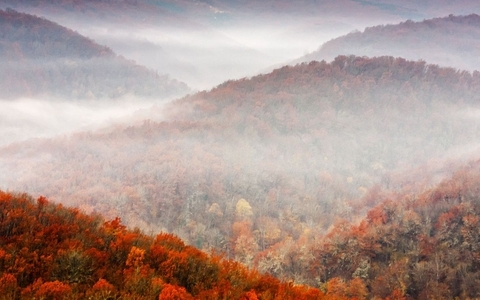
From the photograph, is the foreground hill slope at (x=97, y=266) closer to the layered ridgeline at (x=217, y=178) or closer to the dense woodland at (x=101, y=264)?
the dense woodland at (x=101, y=264)

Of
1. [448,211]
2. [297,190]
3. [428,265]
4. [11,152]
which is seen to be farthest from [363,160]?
[11,152]

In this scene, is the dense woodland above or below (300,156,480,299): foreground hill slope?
above

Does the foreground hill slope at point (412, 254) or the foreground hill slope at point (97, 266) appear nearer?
the foreground hill slope at point (97, 266)

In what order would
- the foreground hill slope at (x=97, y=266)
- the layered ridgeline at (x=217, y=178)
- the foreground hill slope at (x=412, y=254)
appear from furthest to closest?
1. the layered ridgeline at (x=217, y=178)
2. the foreground hill slope at (x=412, y=254)
3. the foreground hill slope at (x=97, y=266)

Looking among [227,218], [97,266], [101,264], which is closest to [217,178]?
[227,218]

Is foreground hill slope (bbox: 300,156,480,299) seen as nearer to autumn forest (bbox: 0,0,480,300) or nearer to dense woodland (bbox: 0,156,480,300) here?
autumn forest (bbox: 0,0,480,300)

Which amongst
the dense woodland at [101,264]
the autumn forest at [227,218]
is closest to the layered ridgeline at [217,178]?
the autumn forest at [227,218]

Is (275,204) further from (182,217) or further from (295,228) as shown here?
(182,217)

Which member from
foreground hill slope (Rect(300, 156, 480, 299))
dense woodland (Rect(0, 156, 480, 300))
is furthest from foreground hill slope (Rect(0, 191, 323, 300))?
foreground hill slope (Rect(300, 156, 480, 299))

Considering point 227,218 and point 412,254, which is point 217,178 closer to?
point 227,218
